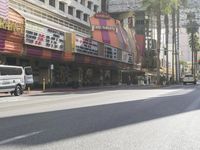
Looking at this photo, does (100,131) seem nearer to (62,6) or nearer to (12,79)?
(12,79)

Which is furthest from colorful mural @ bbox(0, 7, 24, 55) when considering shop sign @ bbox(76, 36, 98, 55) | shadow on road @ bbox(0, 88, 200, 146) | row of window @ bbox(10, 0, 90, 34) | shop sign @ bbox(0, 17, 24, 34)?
shadow on road @ bbox(0, 88, 200, 146)

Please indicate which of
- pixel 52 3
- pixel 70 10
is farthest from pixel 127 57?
pixel 52 3

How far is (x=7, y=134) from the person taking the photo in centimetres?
1130

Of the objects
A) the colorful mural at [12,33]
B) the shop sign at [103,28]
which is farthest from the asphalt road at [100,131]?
the shop sign at [103,28]

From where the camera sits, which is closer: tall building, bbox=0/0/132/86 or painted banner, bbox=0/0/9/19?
painted banner, bbox=0/0/9/19

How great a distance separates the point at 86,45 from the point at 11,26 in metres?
19.8

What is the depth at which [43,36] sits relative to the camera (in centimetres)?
4562

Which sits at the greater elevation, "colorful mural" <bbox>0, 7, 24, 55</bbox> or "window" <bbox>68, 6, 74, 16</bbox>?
"window" <bbox>68, 6, 74, 16</bbox>

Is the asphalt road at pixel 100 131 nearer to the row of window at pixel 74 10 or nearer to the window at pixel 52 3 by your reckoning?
the row of window at pixel 74 10

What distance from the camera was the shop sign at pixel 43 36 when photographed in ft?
141

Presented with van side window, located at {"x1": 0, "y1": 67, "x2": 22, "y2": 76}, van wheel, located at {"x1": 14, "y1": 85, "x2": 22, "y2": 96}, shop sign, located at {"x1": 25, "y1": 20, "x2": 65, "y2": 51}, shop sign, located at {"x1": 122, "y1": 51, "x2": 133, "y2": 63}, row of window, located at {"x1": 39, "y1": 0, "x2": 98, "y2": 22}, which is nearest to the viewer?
van side window, located at {"x1": 0, "y1": 67, "x2": 22, "y2": 76}

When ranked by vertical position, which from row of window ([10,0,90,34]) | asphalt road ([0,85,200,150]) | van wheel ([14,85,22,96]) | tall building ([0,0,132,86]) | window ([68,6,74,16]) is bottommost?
asphalt road ([0,85,200,150])

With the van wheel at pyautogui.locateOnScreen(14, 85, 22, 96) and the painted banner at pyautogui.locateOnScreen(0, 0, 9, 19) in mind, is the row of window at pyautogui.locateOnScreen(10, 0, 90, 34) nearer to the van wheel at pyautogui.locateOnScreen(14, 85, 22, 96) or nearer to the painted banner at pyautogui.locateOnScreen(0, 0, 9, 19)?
the painted banner at pyautogui.locateOnScreen(0, 0, 9, 19)

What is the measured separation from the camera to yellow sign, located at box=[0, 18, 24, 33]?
38.5 m
